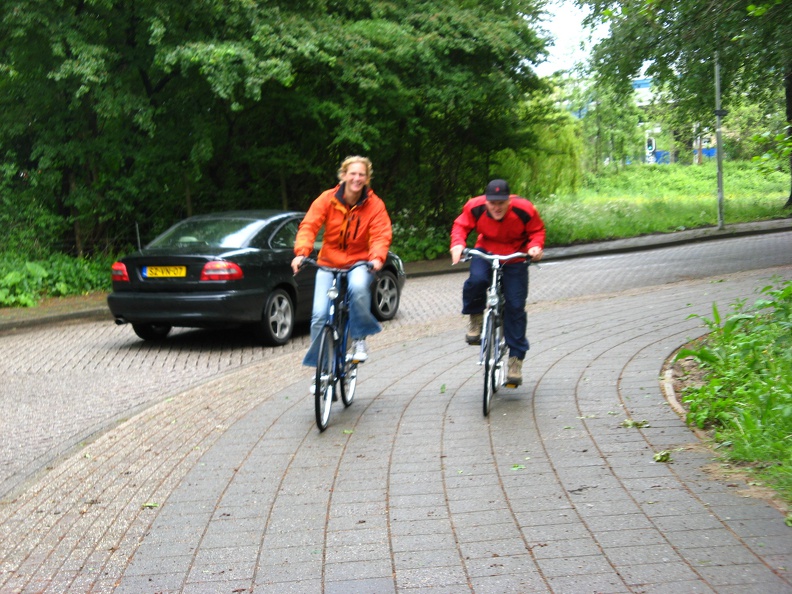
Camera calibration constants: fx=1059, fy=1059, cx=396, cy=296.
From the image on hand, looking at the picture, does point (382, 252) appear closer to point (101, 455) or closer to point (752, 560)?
point (101, 455)

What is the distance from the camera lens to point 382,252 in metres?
7.45

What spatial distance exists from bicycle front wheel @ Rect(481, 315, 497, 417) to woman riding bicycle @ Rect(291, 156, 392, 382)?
0.83m

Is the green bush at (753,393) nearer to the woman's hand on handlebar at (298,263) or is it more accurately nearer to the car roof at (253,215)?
the woman's hand on handlebar at (298,263)

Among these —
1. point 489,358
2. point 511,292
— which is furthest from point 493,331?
point 511,292

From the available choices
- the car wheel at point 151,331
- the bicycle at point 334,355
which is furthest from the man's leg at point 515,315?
the car wheel at point 151,331

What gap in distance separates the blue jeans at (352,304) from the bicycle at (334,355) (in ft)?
0.17

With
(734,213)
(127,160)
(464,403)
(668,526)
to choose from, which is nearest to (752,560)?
(668,526)

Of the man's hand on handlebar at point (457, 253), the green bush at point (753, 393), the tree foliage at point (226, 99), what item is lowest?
the green bush at point (753, 393)

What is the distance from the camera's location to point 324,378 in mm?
7156

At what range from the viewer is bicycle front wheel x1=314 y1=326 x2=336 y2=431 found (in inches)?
275

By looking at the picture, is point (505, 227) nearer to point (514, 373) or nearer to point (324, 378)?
point (514, 373)

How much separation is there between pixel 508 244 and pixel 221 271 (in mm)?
4545

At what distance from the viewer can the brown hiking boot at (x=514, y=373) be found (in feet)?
26.3

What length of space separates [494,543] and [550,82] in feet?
70.1
